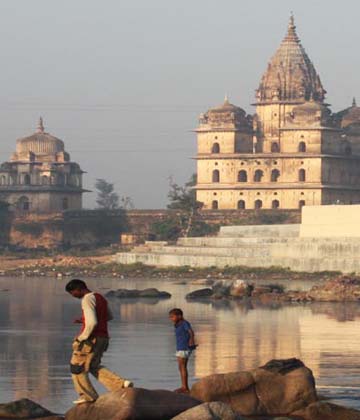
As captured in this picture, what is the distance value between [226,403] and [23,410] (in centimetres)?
283

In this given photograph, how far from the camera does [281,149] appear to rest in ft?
450

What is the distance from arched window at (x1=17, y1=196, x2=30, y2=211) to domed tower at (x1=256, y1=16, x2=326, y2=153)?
755 inches

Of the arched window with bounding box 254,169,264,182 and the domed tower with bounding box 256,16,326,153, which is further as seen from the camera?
the domed tower with bounding box 256,16,326,153

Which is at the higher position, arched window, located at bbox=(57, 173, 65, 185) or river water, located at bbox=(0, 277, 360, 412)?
arched window, located at bbox=(57, 173, 65, 185)

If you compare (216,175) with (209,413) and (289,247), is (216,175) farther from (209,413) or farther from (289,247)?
(209,413)

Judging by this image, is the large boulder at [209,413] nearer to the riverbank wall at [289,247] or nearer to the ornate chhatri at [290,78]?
the riverbank wall at [289,247]

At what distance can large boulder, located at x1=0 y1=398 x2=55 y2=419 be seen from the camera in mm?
23516

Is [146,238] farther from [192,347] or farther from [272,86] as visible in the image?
[192,347]

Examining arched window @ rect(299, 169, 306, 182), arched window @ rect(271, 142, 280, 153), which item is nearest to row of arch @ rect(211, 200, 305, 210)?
arched window @ rect(299, 169, 306, 182)

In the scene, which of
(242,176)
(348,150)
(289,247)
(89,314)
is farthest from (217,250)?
(89,314)

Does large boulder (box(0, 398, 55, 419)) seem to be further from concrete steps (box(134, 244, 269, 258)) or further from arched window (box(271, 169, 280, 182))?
arched window (box(271, 169, 280, 182))

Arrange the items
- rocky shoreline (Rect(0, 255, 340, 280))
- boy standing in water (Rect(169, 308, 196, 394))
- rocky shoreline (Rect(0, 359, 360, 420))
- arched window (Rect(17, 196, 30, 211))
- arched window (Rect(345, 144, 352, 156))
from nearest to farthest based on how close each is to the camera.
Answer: rocky shoreline (Rect(0, 359, 360, 420)) < boy standing in water (Rect(169, 308, 196, 394)) < rocky shoreline (Rect(0, 255, 340, 280)) < arched window (Rect(345, 144, 352, 156)) < arched window (Rect(17, 196, 30, 211))

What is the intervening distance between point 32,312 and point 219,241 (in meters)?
41.0

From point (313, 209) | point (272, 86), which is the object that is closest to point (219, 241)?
point (313, 209)
